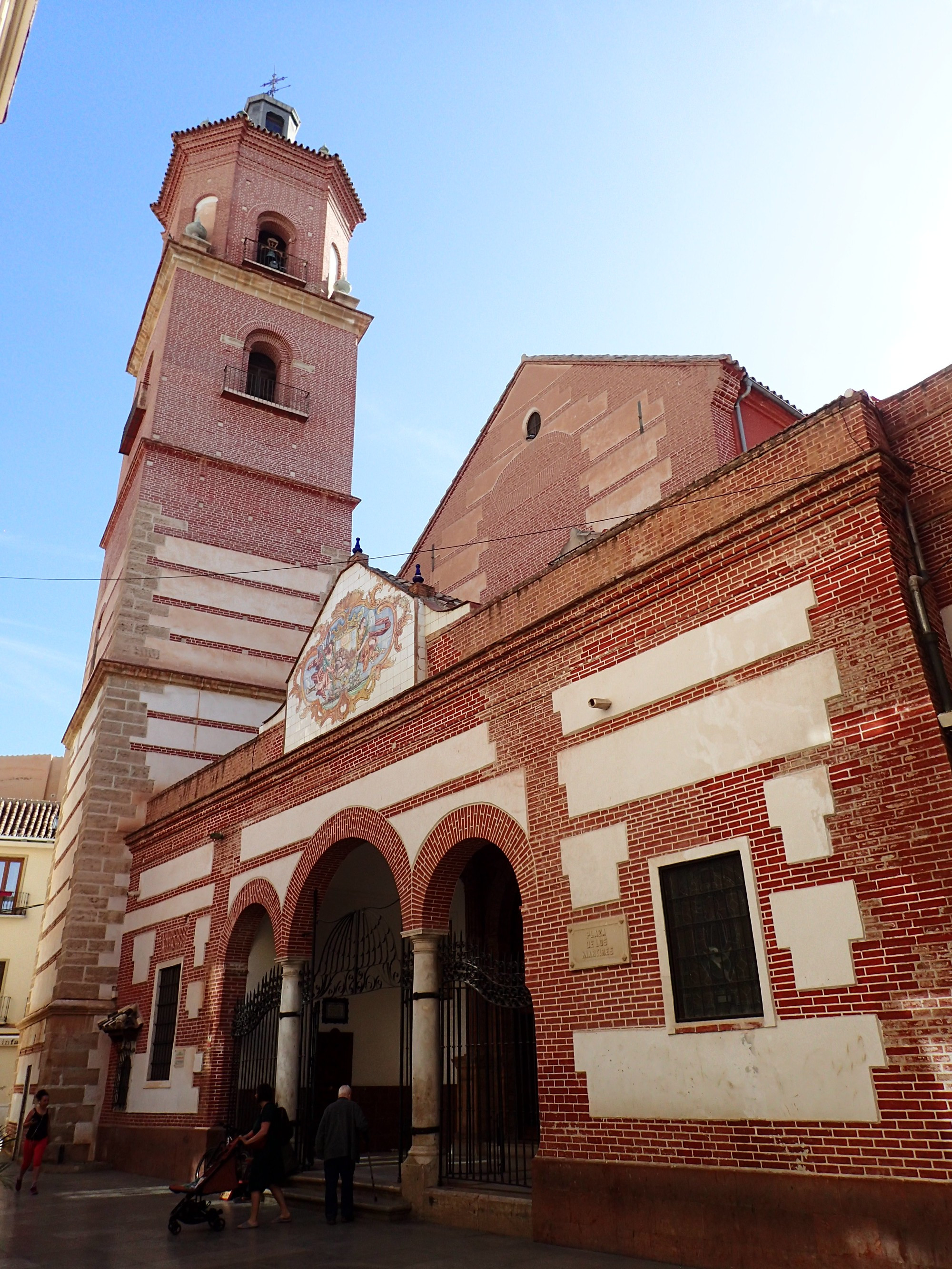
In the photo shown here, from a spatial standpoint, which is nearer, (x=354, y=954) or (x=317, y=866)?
(x=317, y=866)

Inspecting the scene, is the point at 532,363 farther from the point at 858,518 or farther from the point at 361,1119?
the point at 361,1119

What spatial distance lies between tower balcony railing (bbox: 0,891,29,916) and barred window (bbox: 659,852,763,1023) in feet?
91.5

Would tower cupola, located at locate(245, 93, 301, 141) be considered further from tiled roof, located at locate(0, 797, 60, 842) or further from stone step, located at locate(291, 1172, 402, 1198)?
stone step, located at locate(291, 1172, 402, 1198)

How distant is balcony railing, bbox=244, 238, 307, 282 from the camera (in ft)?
75.8

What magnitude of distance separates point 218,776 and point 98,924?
4.06 meters

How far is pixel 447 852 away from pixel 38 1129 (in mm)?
7164

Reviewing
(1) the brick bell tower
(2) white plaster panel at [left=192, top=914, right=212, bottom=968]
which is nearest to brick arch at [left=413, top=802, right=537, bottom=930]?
(2) white plaster panel at [left=192, top=914, right=212, bottom=968]

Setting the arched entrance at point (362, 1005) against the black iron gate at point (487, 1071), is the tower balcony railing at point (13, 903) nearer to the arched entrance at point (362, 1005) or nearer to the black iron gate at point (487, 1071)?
the arched entrance at point (362, 1005)

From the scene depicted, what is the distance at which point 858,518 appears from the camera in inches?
290

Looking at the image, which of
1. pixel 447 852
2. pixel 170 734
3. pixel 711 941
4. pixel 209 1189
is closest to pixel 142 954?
pixel 170 734

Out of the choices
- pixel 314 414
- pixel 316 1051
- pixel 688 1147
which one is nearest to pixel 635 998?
pixel 688 1147

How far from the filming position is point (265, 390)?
22812mm

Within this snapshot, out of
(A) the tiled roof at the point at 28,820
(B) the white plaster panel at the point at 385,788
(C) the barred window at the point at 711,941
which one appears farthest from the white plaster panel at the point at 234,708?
(A) the tiled roof at the point at 28,820

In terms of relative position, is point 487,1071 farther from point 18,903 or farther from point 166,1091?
point 18,903
